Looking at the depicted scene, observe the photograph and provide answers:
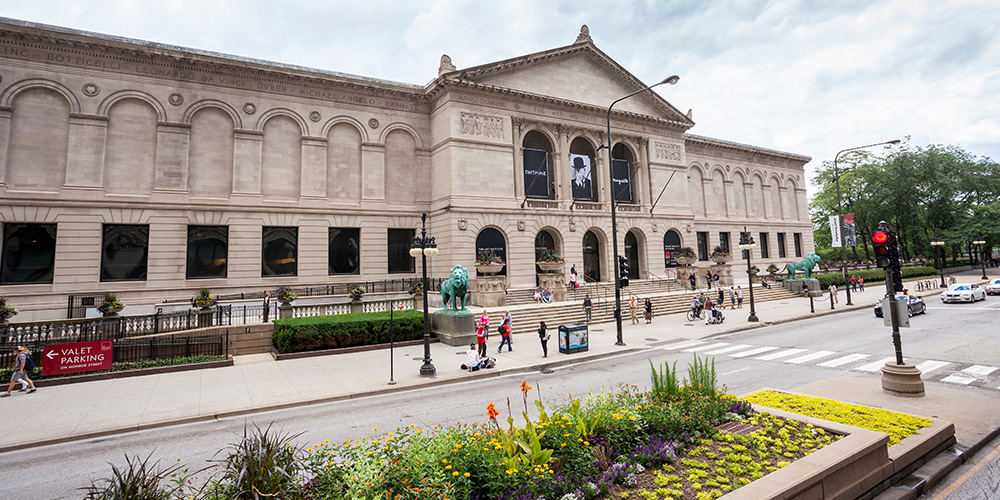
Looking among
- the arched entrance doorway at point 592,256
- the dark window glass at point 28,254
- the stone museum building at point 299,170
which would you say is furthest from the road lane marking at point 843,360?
the dark window glass at point 28,254

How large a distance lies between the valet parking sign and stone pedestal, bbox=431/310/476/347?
1276 centimetres

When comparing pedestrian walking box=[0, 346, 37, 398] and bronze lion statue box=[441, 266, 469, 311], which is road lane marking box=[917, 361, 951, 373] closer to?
bronze lion statue box=[441, 266, 469, 311]

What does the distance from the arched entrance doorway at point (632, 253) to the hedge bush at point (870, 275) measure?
16.1 m

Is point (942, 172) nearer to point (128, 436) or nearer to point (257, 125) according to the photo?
point (257, 125)

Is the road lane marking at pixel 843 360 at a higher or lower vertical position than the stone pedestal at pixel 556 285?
lower

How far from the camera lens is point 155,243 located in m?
27.6

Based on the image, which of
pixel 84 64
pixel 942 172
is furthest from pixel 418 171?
pixel 942 172

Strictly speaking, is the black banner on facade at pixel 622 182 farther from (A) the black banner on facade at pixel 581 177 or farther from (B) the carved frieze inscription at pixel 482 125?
(B) the carved frieze inscription at pixel 482 125

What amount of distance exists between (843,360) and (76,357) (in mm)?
26006

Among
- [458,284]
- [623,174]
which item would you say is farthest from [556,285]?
[623,174]

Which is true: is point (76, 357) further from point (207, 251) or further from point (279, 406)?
point (207, 251)

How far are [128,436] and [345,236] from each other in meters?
23.6

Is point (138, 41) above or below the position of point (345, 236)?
above

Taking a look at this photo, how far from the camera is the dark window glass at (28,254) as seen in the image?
82.0 ft
